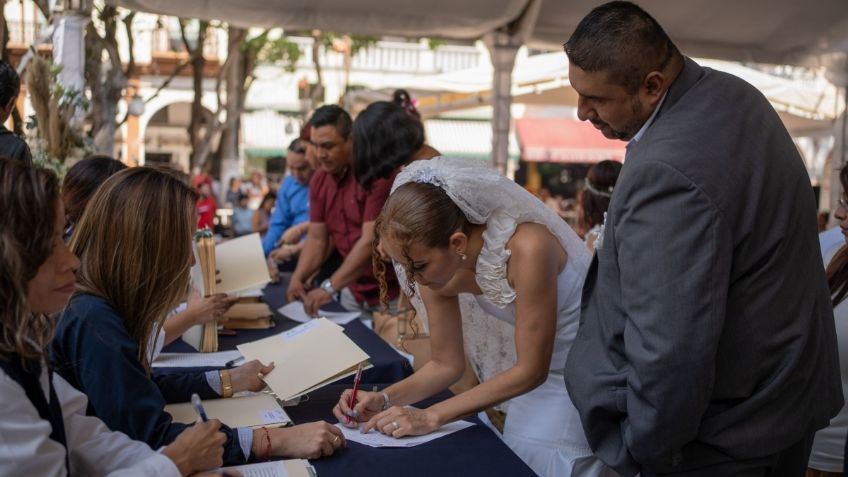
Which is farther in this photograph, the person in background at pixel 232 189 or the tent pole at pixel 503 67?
the person in background at pixel 232 189

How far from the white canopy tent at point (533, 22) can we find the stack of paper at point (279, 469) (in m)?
4.45

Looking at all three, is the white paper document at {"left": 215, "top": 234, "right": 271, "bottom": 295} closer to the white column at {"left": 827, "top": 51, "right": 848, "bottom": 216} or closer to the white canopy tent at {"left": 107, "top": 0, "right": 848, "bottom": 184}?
the white canopy tent at {"left": 107, "top": 0, "right": 848, "bottom": 184}

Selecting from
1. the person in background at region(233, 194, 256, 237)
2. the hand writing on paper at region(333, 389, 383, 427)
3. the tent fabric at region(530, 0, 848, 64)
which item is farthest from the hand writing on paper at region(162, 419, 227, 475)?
the person in background at region(233, 194, 256, 237)

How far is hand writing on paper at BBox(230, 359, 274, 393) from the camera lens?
94.3 inches

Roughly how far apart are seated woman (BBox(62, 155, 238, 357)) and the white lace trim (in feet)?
3.58

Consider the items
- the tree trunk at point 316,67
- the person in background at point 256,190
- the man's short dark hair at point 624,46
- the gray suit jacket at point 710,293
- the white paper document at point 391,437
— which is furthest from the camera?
the person in background at point 256,190

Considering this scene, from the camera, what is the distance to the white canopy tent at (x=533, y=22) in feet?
20.1

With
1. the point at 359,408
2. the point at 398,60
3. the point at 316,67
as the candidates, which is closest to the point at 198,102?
the point at 316,67

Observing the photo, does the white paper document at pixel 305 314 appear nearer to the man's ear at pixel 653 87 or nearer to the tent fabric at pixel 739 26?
the man's ear at pixel 653 87

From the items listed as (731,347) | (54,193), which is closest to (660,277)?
(731,347)

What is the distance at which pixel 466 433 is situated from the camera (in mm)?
2133

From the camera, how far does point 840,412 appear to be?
256 centimetres

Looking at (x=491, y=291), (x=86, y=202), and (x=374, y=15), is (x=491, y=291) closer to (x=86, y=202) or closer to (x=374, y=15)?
(x=86, y=202)

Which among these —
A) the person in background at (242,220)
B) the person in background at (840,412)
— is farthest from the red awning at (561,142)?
the person in background at (840,412)
